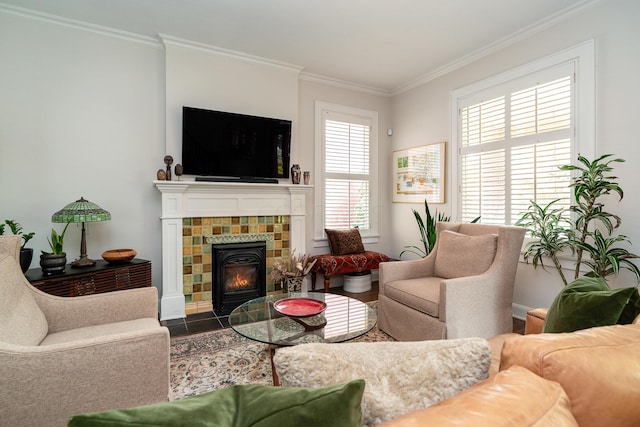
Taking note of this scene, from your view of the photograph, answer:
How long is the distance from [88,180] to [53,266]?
3.29 ft

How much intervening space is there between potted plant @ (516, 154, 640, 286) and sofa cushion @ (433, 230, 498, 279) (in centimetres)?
71

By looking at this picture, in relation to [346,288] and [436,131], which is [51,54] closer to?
[346,288]

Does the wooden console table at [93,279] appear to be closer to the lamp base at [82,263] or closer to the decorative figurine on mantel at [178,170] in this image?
the lamp base at [82,263]

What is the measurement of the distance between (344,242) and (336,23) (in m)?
2.65

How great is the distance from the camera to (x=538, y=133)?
3264mm

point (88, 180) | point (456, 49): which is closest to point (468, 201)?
point (456, 49)

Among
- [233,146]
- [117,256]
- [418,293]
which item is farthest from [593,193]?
[117,256]

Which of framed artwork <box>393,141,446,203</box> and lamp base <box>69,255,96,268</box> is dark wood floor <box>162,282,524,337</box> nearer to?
lamp base <box>69,255,96,268</box>

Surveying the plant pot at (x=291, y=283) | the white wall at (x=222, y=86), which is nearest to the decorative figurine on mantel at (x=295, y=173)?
the white wall at (x=222, y=86)

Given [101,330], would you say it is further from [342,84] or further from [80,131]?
[342,84]

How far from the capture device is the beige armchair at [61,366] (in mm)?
1174

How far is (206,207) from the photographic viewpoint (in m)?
3.64

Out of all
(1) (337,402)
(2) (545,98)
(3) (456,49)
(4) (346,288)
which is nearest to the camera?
(1) (337,402)

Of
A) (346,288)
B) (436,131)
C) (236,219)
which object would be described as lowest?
(346,288)
